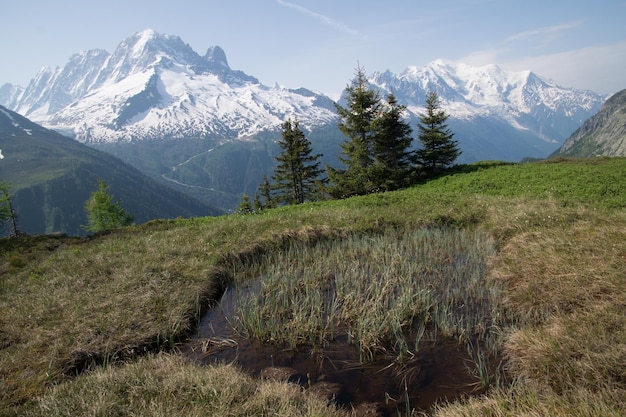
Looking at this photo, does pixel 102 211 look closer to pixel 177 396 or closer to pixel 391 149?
pixel 391 149

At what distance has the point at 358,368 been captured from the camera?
7.39 meters

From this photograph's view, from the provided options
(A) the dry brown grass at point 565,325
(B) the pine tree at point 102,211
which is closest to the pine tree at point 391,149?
(A) the dry brown grass at point 565,325

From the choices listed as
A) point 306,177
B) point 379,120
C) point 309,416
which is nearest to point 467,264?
point 309,416

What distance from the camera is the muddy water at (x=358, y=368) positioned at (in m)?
6.48

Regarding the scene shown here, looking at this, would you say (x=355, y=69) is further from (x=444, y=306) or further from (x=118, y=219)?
(x=118, y=219)

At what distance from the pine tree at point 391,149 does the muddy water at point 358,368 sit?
82.4 ft

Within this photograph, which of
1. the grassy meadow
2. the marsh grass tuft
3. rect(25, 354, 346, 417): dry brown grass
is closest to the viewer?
rect(25, 354, 346, 417): dry brown grass

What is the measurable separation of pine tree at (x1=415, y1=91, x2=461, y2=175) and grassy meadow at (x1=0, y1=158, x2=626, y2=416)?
16664 mm

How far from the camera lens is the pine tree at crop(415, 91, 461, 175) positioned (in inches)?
1361

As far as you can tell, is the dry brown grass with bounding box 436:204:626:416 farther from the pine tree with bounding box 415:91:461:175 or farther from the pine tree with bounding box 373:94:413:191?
the pine tree with bounding box 415:91:461:175

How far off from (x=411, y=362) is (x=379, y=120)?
27416 mm

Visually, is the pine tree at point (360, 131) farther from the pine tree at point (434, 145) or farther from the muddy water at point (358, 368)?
the muddy water at point (358, 368)

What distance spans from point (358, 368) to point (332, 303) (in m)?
2.94

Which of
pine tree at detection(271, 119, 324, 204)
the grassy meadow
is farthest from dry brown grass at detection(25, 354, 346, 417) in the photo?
pine tree at detection(271, 119, 324, 204)
